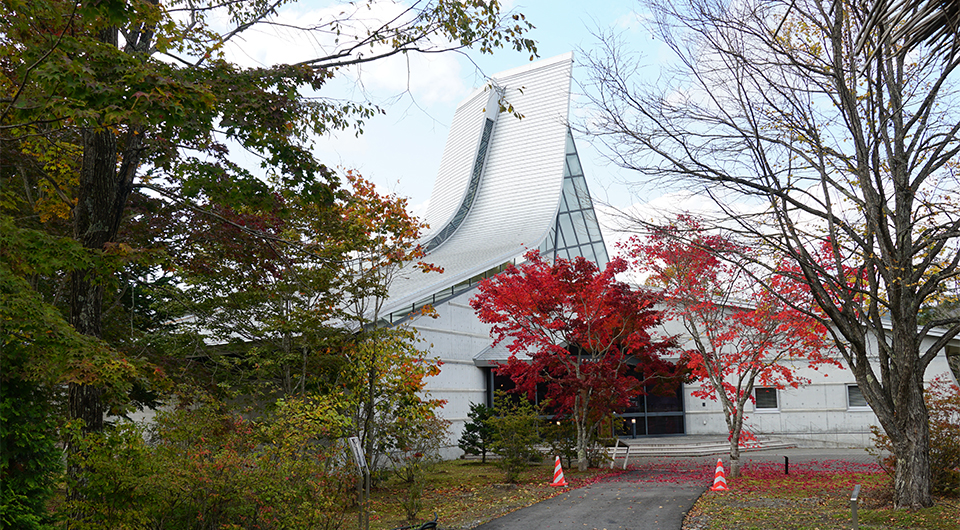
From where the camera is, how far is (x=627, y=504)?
429 inches

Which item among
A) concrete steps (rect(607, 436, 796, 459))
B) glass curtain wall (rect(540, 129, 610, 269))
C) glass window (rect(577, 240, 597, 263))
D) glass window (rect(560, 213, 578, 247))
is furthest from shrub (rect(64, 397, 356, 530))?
glass window (rect(577, 240, 597, 263))

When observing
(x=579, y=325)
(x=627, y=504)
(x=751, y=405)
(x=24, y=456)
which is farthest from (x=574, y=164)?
(x=24, y=456)

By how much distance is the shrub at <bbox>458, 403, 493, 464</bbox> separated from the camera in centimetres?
1920

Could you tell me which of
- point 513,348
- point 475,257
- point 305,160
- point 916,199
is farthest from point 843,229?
point 475,257

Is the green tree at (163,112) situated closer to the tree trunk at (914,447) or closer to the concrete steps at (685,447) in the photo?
the tree trunk at (914,447)

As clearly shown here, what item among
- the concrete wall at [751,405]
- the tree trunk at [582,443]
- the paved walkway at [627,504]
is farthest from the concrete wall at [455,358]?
the paved walkway at [627,504]

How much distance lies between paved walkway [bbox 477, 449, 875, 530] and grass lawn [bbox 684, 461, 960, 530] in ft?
1.41

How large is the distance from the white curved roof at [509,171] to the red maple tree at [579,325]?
7687mm

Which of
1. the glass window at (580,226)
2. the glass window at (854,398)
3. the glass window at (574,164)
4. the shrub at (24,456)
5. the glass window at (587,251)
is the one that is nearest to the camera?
the shrub at (24,456)

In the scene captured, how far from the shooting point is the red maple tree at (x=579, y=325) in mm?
16203

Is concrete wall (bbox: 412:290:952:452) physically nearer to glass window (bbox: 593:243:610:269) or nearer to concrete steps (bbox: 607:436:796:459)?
concrete steps (bbox: 607:436:796:459)

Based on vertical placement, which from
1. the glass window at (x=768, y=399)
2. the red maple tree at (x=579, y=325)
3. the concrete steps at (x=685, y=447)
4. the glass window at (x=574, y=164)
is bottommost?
the concrete steps at (x=685, y=447)

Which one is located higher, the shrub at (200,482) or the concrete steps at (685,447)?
the shrub at (200,482)

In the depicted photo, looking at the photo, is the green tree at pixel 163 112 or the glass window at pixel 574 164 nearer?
the green tree at pixel 163 112
